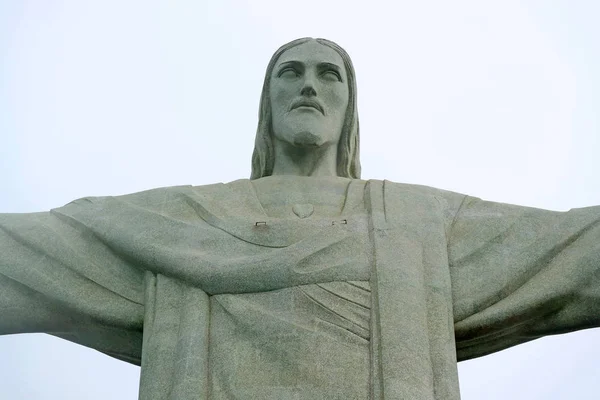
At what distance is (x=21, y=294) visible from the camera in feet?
43.7

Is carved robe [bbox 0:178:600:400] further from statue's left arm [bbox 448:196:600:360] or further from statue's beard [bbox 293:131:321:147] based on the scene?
statue's beard [bbox 293:131:321:147]

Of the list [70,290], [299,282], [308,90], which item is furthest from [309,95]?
[70,290]

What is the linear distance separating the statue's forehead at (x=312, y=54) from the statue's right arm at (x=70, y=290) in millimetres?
3499

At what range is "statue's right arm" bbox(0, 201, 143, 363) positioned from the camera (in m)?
13.2

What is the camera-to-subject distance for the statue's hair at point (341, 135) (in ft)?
50.9

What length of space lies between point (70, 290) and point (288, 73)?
158 inches

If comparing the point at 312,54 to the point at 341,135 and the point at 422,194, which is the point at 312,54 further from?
the point at 422,194

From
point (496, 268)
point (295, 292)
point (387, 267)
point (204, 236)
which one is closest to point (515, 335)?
point (496, 268)

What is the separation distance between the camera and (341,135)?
15594mm

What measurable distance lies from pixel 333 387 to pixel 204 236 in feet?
7.61

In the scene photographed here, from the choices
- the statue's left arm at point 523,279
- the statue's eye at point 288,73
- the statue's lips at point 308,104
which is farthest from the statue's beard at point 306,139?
the statue's left arm at point 523,279

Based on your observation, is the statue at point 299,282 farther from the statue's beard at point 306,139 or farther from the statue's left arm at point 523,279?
the statue's beard at point 306,139

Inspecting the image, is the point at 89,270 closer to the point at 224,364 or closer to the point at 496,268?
the point at 224,364

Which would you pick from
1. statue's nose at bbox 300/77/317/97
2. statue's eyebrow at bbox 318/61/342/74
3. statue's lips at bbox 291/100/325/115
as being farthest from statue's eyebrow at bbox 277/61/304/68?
statue's lips at bbox 291/100/325/115
